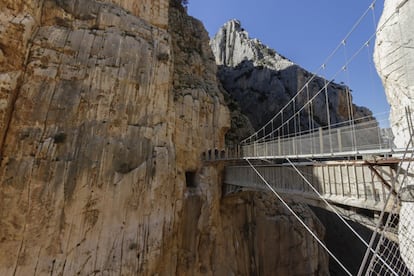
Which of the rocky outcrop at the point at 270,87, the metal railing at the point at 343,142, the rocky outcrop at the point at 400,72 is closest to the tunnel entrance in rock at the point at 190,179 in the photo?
the metal railing at the point at 343,142

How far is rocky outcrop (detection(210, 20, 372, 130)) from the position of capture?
78.3ft

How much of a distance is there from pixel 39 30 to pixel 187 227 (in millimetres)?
11492

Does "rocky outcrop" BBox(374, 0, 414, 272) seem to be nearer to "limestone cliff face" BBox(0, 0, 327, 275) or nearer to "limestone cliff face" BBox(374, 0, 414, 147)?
"limestone cliff face" BBox(374, 0, 414, 147)

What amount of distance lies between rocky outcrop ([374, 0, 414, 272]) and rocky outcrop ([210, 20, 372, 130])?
17.8 m

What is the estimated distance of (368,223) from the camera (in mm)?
6336

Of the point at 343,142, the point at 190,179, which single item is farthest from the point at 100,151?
the point at 343,142

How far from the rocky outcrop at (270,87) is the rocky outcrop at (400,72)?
17.8m

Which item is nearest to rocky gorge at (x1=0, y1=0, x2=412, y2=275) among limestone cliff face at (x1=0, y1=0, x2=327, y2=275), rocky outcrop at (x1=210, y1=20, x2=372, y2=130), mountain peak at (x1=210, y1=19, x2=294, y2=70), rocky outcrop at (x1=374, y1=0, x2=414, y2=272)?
limestone cliff face at (x1=0, y1=0, x2=327, y2=275)

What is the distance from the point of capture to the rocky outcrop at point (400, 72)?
4.15 metres

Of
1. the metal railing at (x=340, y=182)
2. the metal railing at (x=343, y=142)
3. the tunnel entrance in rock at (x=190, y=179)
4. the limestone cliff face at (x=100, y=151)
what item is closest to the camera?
the metal railing at (x=343, y=142)

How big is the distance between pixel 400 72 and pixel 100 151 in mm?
9783

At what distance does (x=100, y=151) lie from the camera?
9773 millimetres

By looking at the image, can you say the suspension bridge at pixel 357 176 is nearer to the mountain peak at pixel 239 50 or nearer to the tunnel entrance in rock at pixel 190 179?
the tunnel entrance in rock at pixel 190 179

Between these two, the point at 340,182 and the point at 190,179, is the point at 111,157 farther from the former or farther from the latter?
the point at 340,182
